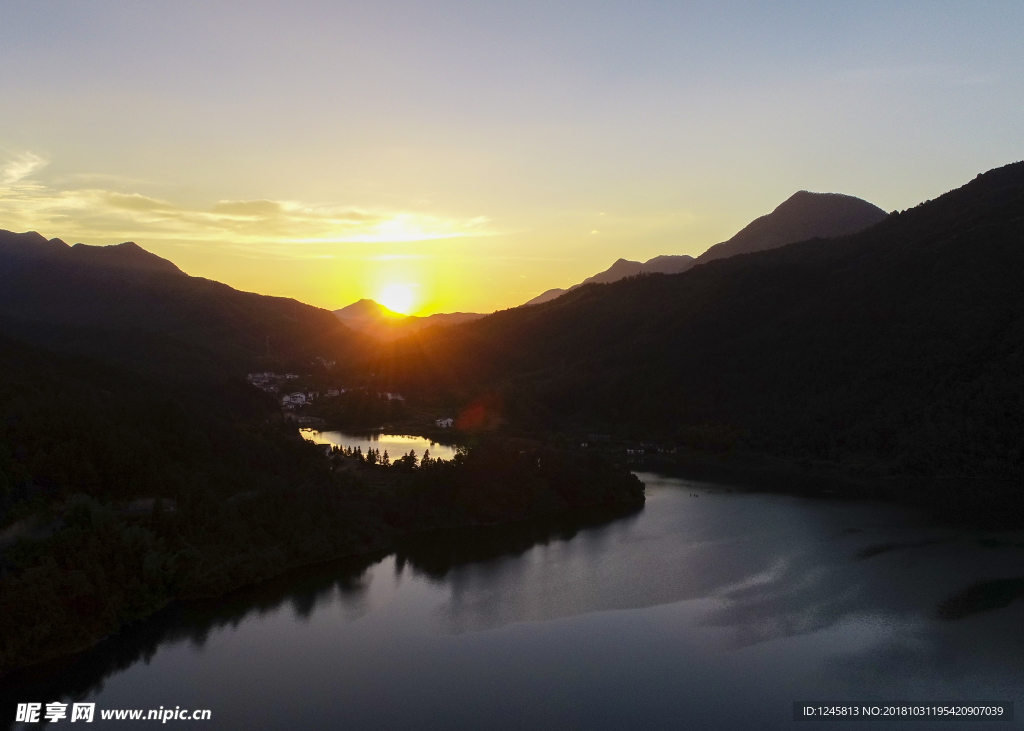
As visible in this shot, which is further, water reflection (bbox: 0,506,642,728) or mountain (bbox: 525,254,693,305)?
mountain (bbox: 525,254,693,305)

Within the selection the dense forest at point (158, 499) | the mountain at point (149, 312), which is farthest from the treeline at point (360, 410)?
the dense forest at point (158, 499)

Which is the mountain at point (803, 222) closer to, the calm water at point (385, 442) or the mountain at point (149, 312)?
the mountain at point (149, 312)

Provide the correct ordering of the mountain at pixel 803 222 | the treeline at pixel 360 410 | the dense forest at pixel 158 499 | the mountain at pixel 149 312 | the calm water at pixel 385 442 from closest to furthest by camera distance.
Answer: the dense forest at pixel 158 499 → the calm water at pixel 385 442 → the treeline at pixel 360 410 → the mountain at pixel 149 312 → the mountain at pixel 803 222

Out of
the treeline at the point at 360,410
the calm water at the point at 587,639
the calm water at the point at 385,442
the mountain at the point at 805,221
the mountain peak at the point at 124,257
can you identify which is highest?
the mountain at the point at 805,221

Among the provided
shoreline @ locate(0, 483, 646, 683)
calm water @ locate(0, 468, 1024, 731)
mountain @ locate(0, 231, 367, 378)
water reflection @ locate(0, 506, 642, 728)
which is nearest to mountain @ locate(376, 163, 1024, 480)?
calm water @ locate(0, 468, 1024, 731)

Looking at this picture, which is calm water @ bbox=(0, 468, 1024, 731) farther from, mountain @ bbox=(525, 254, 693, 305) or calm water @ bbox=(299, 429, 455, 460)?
mountain @ bbox=(525, 254, 693, 305)

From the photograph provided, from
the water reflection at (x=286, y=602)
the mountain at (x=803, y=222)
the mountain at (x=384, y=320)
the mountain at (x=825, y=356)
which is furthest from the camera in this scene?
the mountain at (x=384, y=320)
